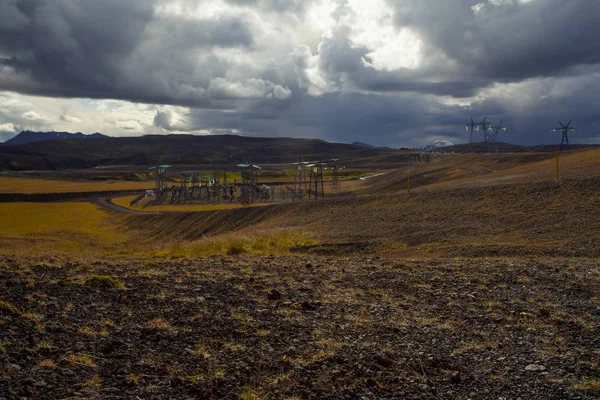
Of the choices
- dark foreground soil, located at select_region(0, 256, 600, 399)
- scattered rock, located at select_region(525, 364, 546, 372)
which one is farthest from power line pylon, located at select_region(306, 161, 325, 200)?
scattered rock, located at select_region(525, 364, 546, 372)

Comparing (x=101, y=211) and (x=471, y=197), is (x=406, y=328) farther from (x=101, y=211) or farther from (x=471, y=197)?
(x=101, y=211)

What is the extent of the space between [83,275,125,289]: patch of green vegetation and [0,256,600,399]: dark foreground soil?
196 mm

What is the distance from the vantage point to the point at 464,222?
27.7 m

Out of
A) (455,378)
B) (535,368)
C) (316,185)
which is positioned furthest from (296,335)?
(316,185)

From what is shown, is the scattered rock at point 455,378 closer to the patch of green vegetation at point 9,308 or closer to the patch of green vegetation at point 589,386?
the patch of green vegetation at point 589,386

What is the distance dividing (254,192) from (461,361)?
245 ft

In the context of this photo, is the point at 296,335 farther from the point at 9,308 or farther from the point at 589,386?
the point at 9,308

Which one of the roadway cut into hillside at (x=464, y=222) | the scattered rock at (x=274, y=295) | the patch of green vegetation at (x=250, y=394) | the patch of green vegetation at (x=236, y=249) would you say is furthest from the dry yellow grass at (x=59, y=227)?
the patch of green vegetation at (x=250, y=394)

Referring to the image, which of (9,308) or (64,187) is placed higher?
(9,308)

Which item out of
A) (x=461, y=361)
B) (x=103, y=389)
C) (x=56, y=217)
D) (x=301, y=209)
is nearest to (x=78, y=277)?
(x=103, y=389)

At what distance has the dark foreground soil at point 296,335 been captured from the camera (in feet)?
24.4

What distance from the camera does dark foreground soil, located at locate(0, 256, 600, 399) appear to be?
7449mm

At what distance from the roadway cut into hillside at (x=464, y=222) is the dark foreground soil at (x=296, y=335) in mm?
7262

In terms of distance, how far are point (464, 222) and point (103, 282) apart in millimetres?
20121
